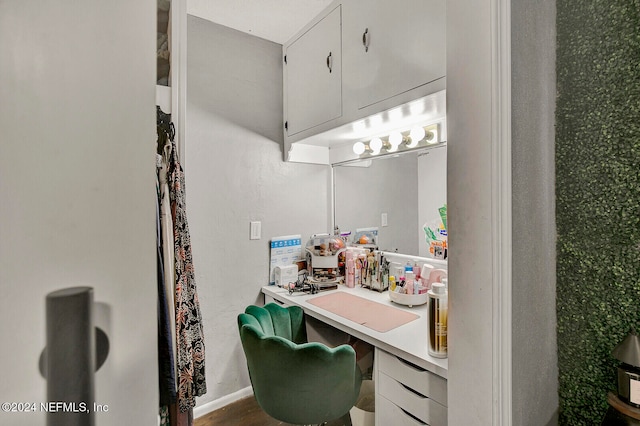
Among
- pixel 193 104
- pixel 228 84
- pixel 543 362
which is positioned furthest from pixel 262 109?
pixel 543 362

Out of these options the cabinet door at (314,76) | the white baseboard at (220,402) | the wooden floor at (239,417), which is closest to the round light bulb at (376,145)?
the cabinet door at (314,76)

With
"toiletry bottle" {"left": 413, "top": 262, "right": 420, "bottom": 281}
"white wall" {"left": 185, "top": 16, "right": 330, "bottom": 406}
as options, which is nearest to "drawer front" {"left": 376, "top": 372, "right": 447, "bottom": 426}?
"toiletry bottle" {"left": 413, "top": 262, "right": 420, "bottom": 281}

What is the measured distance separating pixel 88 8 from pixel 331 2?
188cm

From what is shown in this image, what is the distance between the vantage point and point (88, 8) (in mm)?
135

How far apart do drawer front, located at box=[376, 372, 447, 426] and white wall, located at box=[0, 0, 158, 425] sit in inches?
47.4

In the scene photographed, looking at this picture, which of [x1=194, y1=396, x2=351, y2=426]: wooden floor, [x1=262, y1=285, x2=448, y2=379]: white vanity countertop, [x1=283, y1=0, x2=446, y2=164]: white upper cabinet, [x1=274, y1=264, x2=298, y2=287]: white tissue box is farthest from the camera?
[x1=274, y1=264, x2=298, y2=287]: white tissue box

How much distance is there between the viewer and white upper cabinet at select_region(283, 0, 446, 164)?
122 cm

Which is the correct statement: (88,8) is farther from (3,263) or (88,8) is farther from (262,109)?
(262,109)

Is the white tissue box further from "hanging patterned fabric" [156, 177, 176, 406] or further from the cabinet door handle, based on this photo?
the cabinet door handle

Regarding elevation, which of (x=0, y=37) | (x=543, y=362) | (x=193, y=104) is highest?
(x=193, y=104)

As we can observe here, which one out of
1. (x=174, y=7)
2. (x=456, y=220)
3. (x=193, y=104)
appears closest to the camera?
(x=456, y=220)

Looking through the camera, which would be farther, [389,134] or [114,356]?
[389,134]

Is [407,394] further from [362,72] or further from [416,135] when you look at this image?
[362,72]

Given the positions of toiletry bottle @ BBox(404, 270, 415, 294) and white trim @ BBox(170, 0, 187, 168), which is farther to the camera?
toiletry bottle @ BBox(404, 270, 415, 294)
